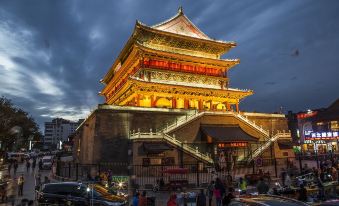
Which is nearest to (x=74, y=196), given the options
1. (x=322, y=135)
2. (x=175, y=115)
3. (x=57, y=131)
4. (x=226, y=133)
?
(x=226, y=133)

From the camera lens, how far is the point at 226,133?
3209 centimetres

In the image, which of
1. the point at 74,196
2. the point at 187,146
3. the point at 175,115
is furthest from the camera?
the point at 175,115

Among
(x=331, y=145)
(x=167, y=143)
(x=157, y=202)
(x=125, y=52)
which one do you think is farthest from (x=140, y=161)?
(x=331, y=145)

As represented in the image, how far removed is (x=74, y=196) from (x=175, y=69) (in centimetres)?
3072

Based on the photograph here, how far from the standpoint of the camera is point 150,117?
3294 centimetres

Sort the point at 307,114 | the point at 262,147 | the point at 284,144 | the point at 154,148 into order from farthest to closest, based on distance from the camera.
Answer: the point at 307,114
the point at 284,144
the point at 262,147
the point at 154,148

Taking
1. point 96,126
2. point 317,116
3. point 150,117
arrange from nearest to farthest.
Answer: point 96,126 < point 150,117 < point 317,116

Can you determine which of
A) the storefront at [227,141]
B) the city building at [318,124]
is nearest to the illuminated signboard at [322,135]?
the city building at [318,124]

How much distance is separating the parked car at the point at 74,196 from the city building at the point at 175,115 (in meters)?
14.0

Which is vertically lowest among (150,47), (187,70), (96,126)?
(96,126)

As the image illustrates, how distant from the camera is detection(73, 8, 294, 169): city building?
28.8 meters

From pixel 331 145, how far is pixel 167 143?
37336 mm

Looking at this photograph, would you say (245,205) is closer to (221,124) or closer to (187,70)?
(221,124)

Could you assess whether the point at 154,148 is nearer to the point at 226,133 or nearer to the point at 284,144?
the point at 226,133
